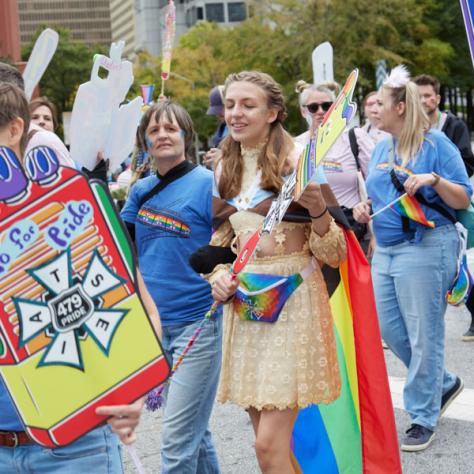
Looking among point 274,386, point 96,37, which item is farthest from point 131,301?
point 96,37

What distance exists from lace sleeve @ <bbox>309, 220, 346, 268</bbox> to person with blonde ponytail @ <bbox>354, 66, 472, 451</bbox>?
152 centimetres

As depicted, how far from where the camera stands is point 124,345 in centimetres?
227

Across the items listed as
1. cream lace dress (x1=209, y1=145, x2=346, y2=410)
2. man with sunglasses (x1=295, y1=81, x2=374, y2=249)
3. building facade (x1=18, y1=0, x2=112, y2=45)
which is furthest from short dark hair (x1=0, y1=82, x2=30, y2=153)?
building facade (x1=18, y1=0, x2=112, y2=45)

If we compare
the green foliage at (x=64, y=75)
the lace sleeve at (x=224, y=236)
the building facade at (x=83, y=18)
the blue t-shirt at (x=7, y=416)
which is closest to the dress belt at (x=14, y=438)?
the blue t-shirt at (x=7, y=416)

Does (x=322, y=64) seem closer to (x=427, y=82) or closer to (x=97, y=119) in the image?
(x=427, y=82)

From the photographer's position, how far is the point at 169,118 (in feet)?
15.0

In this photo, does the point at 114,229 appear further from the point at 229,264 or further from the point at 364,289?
the point at 364,289

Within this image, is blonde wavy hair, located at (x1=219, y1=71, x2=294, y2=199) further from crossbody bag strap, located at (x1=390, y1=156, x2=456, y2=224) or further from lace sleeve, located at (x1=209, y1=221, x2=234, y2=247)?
crossbody bag strap, located at (x1=390, y1=156, x2=456, y2=224)

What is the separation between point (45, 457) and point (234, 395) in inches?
57.9

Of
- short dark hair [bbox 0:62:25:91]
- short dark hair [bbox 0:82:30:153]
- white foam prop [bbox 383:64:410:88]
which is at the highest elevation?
short dark hair [bbox 0:62:25:91]

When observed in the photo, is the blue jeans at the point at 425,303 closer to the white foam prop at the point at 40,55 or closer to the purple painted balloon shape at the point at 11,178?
the white foam prop at the point at 40,55

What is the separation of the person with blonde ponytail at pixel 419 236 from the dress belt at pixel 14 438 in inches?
125

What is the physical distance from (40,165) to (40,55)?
3.15 m

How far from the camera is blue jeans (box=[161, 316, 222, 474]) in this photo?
4188 mm
